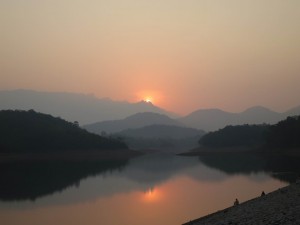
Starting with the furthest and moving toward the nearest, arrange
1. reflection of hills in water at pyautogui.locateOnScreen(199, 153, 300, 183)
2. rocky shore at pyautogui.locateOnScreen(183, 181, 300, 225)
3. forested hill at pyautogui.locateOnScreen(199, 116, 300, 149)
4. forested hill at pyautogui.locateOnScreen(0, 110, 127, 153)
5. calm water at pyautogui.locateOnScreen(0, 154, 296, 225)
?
1. forested hill at pyautogui.locateOnScreen(0, 110, 127, 153)
2. forested hill at pyautogui.locateOnScreen(199, 116, 300, 149)
3. reflection of hills in water at pyautogui.locateOnScreen(199, 153, 300, 183)
4. calm water at pyautogui.locateOnScreen(0, 154, 296, 225)
5. rocky shore at pyautogui.locateOnScreen(183, 181, 300, 225)

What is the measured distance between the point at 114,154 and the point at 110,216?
61888 millimetres

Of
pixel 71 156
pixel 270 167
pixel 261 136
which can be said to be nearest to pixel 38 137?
pixel 71 156

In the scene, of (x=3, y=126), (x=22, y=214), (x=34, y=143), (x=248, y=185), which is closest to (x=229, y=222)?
(x=22, y=214)

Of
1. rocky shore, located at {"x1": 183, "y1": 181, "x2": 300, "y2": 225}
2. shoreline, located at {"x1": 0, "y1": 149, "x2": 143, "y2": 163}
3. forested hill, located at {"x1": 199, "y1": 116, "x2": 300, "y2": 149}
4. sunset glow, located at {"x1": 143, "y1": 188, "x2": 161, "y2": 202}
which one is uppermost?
forested hill, located at {"x1": 199, "y1": 116, "x2": 300, "y2": 149}

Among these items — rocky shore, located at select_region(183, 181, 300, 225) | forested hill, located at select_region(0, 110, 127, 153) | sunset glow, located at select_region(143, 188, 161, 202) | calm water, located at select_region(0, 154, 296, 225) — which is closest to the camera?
rocky shore, located at select_region(183, 181, 300, 225)

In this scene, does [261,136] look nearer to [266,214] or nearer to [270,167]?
[270,167]

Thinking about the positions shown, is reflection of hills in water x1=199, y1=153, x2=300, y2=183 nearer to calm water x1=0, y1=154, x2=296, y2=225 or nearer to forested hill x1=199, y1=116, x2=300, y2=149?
calm water x1=0, y1=154, x2=296, y2=225

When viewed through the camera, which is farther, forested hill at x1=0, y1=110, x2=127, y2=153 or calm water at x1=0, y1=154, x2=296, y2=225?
forested hill at x1=0, y1=110, x2=127, y2=153

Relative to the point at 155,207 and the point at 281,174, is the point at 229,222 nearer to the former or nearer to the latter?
the point at 155,207

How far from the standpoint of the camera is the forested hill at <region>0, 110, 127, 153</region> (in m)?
68.6

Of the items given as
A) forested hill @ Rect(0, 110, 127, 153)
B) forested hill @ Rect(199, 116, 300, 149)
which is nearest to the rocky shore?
forested hill @ Rect(199, 116, 300, 149)

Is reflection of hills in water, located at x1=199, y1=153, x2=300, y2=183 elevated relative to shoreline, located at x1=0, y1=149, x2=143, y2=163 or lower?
lower

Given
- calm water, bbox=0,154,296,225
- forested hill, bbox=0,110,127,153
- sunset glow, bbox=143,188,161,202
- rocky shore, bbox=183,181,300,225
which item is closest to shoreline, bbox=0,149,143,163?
forested hill, bbox=0,110,127,153

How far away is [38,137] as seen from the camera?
7281 cm
